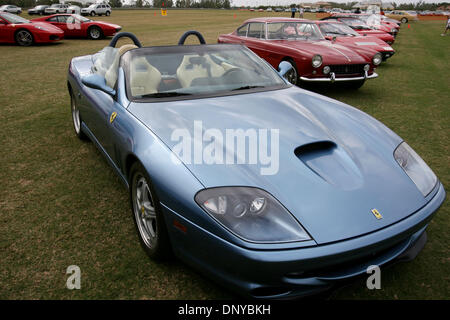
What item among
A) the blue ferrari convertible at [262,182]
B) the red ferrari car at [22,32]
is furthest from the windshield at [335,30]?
the red ferrari car at [22,32]

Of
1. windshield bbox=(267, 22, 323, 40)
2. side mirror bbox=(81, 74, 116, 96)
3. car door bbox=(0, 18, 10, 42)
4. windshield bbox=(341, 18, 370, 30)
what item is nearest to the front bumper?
side mirror bbox=(81, 74, 116, 96)

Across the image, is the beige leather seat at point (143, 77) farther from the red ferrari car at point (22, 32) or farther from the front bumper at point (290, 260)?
the red ferrari car at point (22, 32)

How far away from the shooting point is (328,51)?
6.34 m

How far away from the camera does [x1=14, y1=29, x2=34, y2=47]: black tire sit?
40.0ft

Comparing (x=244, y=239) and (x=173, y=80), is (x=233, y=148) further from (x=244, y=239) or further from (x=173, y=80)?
(x=173, y=80)

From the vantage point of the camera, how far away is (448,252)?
224cm

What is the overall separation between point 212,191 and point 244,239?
0.91 feet

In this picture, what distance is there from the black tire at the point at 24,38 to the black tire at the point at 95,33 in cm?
337

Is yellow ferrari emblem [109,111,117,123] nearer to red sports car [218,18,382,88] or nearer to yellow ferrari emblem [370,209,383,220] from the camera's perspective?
yellow ferrari emblem [370,209,383,220]

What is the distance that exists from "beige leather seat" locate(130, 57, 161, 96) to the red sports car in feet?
13.5

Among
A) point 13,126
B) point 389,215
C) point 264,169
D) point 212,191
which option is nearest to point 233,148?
point 264,169

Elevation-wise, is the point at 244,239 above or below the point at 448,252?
above

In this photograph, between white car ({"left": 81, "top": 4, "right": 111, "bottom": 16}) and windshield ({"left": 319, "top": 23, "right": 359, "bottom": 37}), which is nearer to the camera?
windshield ({"left": 319, "top": 23, "right": 359, "bottom": 37})

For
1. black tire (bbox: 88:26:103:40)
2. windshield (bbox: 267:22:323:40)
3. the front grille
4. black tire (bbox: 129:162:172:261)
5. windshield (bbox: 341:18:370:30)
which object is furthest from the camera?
black tire (bbox: 88:26:103:40)
